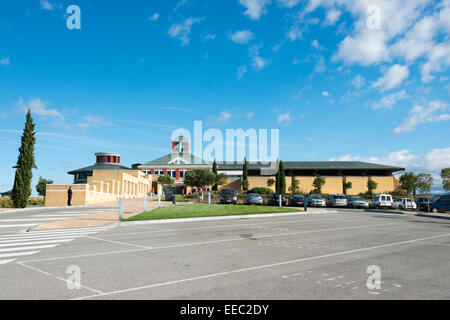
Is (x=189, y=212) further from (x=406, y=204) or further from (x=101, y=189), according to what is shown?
(x=406, y=204)

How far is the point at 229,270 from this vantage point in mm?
6637

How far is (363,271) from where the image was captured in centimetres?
659

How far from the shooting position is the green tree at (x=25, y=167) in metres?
30.2

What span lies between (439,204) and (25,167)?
3957cm

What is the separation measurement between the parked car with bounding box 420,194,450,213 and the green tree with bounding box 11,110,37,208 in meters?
38.7

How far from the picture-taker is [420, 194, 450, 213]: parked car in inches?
1215

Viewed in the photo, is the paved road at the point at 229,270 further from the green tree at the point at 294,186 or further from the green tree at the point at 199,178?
the green tree at the point at 294,186

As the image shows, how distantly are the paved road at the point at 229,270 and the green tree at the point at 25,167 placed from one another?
24210mm

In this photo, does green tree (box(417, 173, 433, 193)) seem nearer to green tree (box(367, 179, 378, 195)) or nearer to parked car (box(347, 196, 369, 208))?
green tree (box(367, 179, 378, 195))

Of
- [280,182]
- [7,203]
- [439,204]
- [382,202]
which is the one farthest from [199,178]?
[439,204]

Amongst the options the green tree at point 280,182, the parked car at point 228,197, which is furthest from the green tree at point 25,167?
the green tree at point 280,182

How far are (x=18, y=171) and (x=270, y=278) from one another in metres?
Result: 32.0
